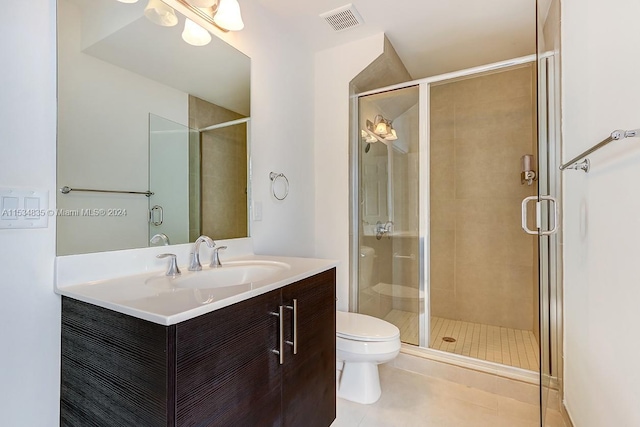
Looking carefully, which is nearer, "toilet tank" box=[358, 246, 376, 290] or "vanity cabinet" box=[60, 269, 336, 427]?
"vanity cabinet" box=[60, 269, 336, 427]

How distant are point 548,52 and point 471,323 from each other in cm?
228

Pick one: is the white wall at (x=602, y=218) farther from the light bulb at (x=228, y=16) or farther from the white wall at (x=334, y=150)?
the light bulb at (x=228, y=16)

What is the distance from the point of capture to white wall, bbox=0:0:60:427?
87 centimetres

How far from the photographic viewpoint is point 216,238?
60.2 inches

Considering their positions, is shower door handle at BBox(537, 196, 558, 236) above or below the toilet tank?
above

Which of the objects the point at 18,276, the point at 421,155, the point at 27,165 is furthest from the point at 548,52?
the point at 18,276

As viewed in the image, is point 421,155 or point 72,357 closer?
point 72,357

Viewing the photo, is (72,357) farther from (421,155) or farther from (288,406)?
(421,155)

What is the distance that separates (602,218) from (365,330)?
1.20 m

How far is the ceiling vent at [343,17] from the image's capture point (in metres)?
1.90

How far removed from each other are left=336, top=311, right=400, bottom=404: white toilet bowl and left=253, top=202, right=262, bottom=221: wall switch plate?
0.82 meters

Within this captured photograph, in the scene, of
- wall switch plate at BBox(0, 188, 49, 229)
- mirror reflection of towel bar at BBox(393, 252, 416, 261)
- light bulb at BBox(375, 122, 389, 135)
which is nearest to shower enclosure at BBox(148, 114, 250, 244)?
wall switch plate at BBox(0, 188, 49, 229)

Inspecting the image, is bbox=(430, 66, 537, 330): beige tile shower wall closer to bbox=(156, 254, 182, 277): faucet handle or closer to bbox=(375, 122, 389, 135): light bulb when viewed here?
bbox=(375, 122, 389, 135): light bulb

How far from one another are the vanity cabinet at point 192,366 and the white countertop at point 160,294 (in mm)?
27
